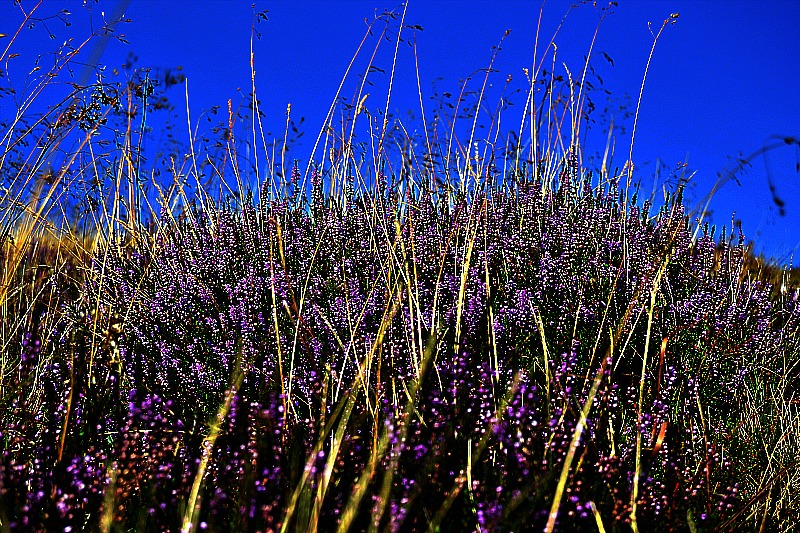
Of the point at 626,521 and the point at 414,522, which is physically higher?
the point at 626,521

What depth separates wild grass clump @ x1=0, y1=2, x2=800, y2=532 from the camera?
1.42 metres

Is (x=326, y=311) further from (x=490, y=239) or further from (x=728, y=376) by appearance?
(x=728, y=376)

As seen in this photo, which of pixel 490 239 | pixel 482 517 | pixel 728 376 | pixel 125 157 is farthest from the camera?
pixel 125 157

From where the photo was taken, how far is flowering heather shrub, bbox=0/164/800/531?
1427 mm

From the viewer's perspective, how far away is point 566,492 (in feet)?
4.68

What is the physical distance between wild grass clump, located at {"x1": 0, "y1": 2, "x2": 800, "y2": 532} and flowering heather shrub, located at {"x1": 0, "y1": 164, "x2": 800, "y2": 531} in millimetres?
10

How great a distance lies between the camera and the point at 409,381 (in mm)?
1899

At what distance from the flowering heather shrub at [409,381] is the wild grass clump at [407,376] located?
10mm

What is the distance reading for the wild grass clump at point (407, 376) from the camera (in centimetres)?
142

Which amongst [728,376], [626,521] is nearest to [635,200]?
[728,376]

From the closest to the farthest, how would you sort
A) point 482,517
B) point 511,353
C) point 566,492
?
point 482,517
point 566,492
point 511,353

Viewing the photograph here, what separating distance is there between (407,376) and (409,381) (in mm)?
67

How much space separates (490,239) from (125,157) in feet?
5.38

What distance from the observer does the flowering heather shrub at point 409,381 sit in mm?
1427
